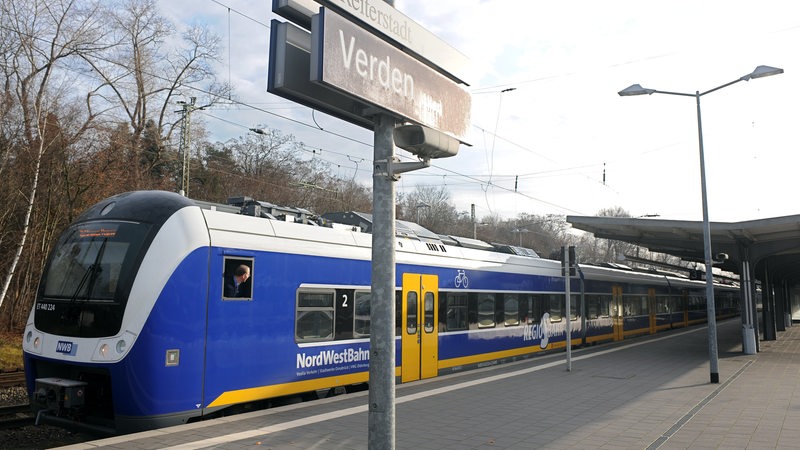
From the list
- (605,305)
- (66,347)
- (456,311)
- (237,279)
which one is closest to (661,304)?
(605,305)

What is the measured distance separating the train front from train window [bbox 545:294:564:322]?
12.9 metres

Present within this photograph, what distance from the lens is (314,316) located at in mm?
9523

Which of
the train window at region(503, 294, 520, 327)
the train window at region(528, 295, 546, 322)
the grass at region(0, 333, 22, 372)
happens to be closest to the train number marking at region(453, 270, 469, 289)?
the train window at region(503, 294, 520, 327)

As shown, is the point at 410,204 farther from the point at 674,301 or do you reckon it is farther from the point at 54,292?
the point at 54,292

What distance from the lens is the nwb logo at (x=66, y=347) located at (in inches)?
297

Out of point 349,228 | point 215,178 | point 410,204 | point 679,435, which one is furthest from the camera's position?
point 410,204

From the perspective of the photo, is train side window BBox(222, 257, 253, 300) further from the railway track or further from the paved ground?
the railway track

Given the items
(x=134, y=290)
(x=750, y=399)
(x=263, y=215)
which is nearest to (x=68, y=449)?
(x=134, y=290)

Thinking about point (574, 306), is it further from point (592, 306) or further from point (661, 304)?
point (661, 304)

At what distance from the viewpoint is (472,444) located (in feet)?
24.6

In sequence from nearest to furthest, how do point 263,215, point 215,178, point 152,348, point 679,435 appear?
point 152,348 → point 679,435 → point 263,215 → point 215,178

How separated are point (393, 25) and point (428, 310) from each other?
890cm

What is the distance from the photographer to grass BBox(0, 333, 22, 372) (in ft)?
47.2

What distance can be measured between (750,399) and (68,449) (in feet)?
36.6
